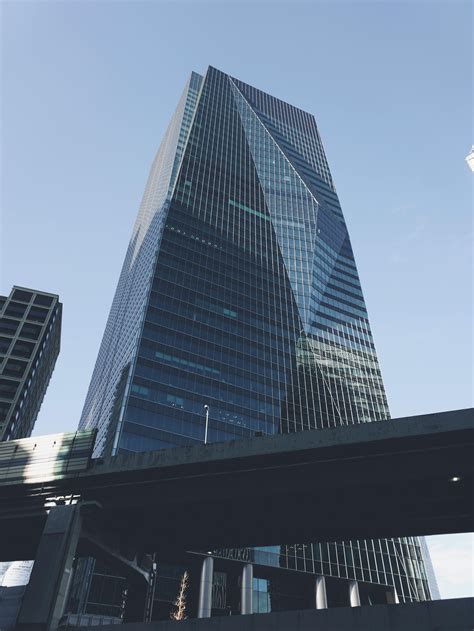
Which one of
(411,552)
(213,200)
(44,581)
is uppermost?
(213,200)

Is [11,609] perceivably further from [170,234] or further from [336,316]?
[336,316]

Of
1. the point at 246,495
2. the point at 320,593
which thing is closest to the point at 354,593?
the point at 320,593

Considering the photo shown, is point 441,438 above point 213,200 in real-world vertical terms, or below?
below

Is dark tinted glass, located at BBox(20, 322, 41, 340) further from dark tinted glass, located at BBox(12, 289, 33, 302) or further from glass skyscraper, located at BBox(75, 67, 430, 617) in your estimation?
glass skyscraper, located at BBox(75, 67, 430, 617)

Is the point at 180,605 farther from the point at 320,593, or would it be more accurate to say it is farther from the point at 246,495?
the point at 320,593

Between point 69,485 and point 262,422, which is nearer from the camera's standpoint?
point 69,485

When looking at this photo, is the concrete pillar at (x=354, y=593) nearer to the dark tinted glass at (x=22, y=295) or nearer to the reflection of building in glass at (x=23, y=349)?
the reflection of building in glass at (x=23, y=349)

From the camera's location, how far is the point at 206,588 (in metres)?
67.8

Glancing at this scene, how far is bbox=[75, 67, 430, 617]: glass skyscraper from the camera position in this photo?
266 feet

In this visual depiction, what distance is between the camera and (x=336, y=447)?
31.8 m

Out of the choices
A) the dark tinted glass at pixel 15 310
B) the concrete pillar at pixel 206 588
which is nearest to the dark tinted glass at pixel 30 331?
the dark tinted glass at pixel 15 310

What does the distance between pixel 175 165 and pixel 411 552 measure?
10624cm

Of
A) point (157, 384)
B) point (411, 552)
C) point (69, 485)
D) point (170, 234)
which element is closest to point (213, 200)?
point (170, 234)

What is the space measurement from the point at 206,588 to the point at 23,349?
74339mm
